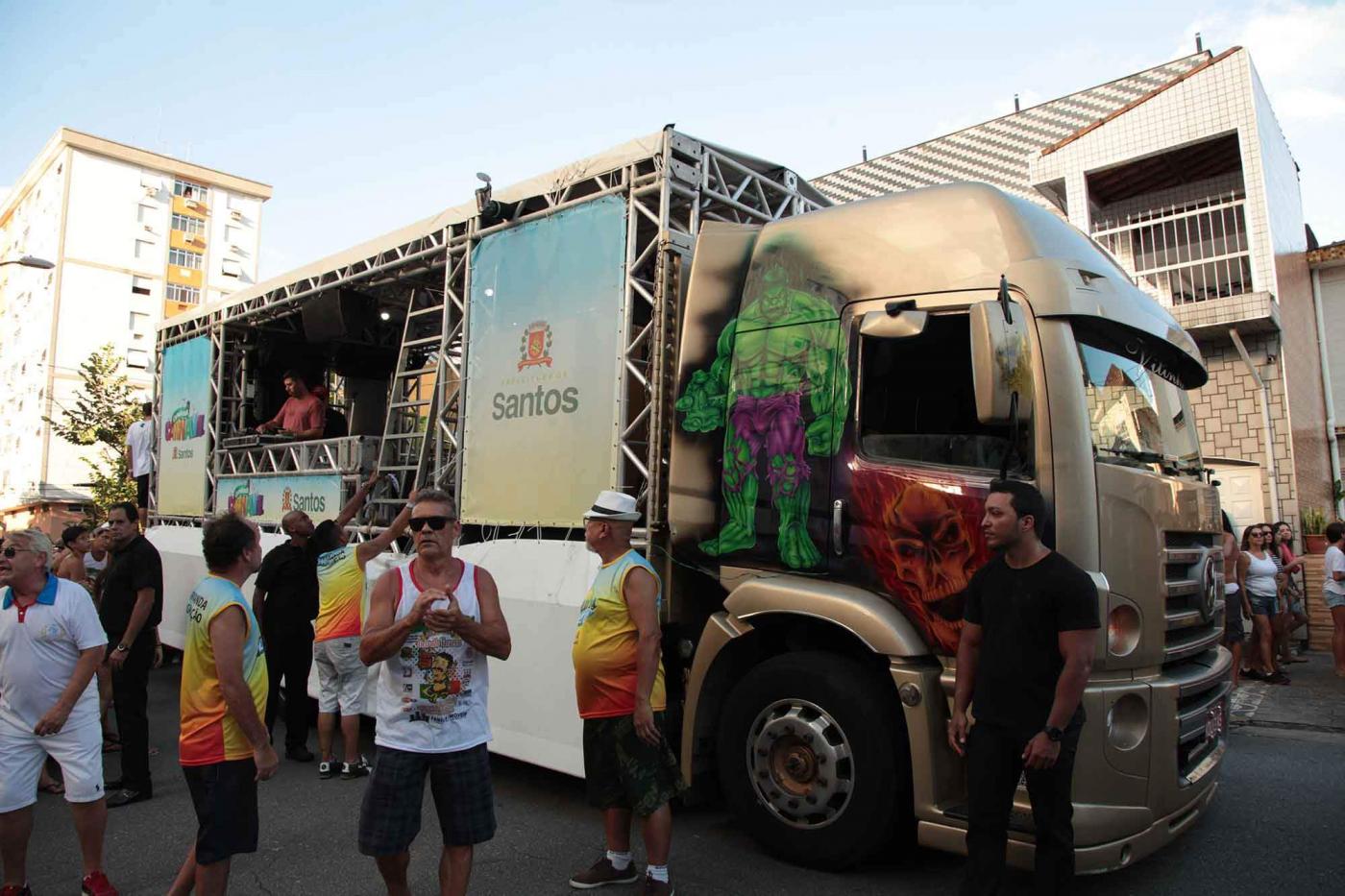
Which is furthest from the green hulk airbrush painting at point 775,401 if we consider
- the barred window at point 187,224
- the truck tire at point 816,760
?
the barred window at point 187,224

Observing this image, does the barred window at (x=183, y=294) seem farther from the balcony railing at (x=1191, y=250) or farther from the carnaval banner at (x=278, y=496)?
the balcony railing at (x=1191, y=250)

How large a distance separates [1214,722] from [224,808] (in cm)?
425

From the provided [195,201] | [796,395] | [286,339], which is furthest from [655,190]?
[195,201]

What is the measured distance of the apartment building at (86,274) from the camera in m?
50.9

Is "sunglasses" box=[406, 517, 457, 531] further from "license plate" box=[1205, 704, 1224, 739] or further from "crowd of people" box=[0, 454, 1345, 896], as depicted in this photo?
"license plate" box=[1205, 704, 1224, 739]

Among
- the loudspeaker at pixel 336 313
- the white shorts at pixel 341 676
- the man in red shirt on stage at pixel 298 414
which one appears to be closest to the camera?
the white shorts at pixel 341 676

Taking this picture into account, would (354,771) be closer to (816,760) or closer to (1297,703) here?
(816,760)

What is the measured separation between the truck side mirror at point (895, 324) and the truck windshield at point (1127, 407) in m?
0.68

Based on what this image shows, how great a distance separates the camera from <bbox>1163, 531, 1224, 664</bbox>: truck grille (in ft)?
12.2

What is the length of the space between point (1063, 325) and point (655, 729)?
249 centimetres

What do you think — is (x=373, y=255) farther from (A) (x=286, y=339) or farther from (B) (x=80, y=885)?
(B) (x=80, y=885)

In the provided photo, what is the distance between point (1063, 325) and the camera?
377 centimetres

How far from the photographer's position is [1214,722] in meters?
4.00

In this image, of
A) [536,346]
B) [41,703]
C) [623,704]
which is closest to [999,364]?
[623,704]
